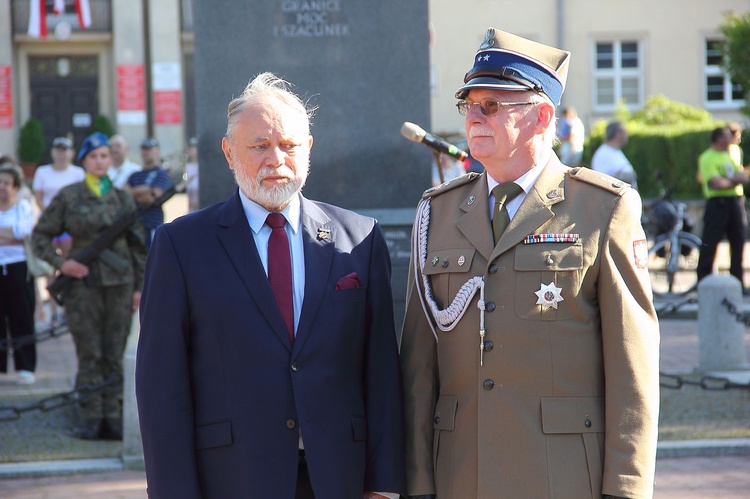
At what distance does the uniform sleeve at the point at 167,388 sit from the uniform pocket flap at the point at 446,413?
730 millimetres

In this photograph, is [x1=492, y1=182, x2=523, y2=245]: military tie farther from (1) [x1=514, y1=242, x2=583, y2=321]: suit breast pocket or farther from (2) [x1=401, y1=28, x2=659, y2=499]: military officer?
(1) [x1=514, y1=242, x2=583, y2=321]: suit breast pocket

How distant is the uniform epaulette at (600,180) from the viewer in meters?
3.25

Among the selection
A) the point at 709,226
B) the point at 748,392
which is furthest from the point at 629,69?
the point at 748,392

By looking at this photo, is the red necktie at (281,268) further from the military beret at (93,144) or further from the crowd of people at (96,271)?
the military beret at (93,144)

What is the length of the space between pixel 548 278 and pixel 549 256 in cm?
6

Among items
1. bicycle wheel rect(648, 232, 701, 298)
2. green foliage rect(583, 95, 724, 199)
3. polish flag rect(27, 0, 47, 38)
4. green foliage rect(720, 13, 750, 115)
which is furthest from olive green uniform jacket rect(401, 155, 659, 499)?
polish flag rect(27, 0, 47, 38)

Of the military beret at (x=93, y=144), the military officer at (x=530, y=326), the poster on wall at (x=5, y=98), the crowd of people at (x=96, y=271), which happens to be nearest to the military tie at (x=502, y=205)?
the military officer at (x=530, y=326)

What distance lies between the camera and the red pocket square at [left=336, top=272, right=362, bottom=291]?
3.31 m

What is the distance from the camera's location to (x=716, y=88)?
29078 mm

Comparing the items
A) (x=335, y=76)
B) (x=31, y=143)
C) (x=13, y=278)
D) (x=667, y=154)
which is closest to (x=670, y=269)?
(x=13, y=278)

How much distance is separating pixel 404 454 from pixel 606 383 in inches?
25.5

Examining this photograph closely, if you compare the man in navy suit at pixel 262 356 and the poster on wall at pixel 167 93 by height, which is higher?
the poster on wall at pixel 167 93

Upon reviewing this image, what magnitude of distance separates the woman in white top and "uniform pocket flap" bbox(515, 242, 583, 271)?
7.10 m

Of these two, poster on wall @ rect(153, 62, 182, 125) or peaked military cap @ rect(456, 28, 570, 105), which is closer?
peaked military cap @ rect(456, 28, 570, 105)
